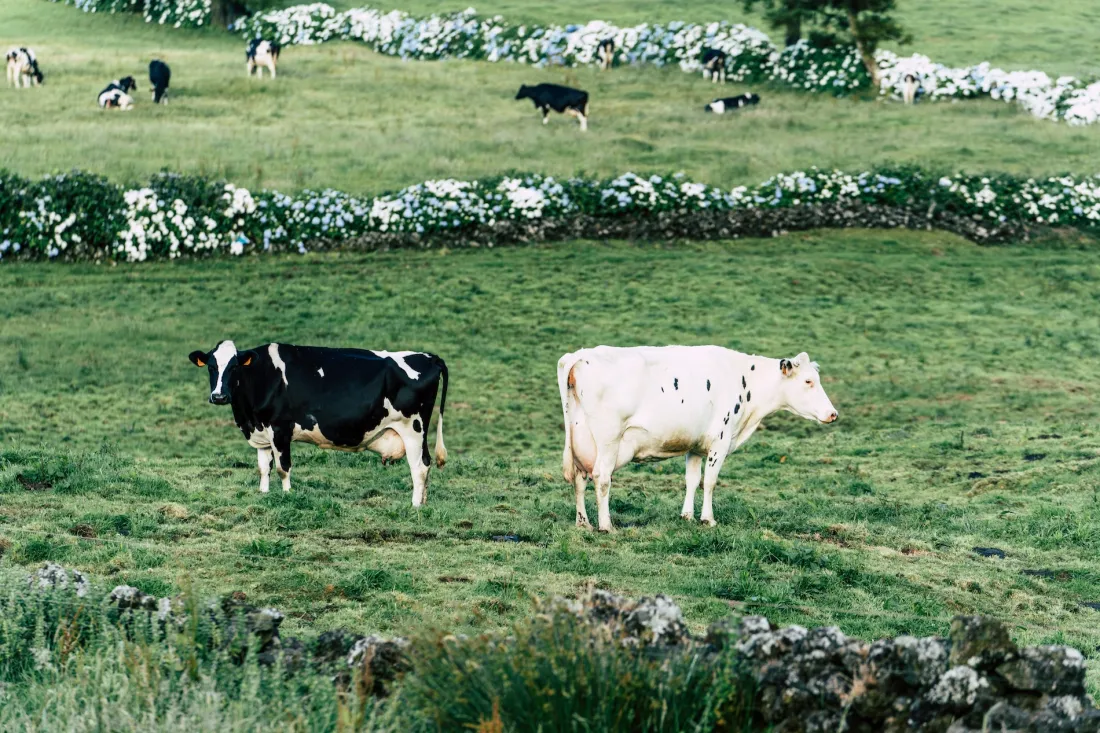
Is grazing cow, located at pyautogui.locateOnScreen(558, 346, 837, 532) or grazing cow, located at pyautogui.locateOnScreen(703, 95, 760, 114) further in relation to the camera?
grazing cow, located at pyautogui.locateOnScreen(703, 95, 760, 114)

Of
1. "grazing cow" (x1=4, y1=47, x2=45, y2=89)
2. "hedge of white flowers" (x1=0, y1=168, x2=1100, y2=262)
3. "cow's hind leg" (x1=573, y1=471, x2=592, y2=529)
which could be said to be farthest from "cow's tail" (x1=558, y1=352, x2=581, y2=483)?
"grazing cow" (x1=4, y1=47, x2=45, y2=89)

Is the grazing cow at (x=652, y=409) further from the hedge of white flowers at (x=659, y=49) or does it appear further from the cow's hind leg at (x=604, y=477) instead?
the hedge of white flowers at (x=659, y=49)

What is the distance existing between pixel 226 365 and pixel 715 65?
111 ft

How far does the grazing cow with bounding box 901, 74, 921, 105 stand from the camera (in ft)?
139

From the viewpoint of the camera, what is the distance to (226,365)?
14672 mm

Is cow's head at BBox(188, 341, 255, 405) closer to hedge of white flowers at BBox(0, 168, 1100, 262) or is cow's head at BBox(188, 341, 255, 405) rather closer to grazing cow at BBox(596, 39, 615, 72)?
hedge of white flowers at BBox(0, 168, 1100, 262)

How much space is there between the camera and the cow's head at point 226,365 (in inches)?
574

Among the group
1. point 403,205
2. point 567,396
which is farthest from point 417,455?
point 403,205

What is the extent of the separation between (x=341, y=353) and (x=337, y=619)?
5.51 metres

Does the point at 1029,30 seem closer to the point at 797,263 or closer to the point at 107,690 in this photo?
the point at 797,263

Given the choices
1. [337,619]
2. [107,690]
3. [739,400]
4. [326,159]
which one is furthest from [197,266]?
[107,690]

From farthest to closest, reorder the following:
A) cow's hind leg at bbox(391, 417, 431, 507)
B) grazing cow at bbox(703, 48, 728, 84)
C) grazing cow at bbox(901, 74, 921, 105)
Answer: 1. grazing cow at bbox(703, 48, 728, 84)
2. grazing cow at bbox(901, 74, 921, 105)
3. cow's hind leg at bbox(391, 417, 431, 507)

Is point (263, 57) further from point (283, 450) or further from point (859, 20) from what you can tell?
point (283, 450)

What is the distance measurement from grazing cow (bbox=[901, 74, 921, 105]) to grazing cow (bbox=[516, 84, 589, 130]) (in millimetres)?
9755
